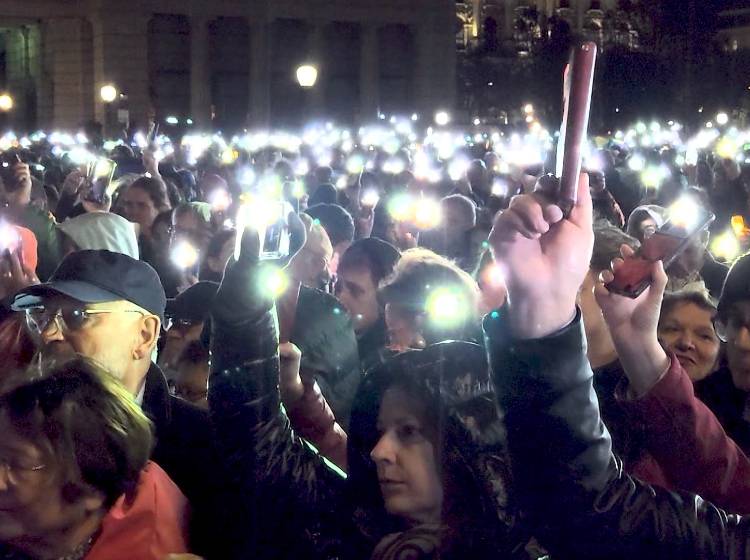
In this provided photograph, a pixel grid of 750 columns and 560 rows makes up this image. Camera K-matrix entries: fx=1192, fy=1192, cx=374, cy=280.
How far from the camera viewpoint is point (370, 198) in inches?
468

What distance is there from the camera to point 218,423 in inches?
116

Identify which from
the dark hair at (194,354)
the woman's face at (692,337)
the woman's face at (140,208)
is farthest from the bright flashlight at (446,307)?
the woman's face at (140,208)

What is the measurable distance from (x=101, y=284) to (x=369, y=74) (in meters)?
56.5

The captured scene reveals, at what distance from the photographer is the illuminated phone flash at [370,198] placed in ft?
38.8

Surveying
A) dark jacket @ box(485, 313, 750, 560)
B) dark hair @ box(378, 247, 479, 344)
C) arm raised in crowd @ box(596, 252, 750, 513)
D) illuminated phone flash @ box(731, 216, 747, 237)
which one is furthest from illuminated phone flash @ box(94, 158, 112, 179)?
dark jacket @ box(485, 313, 750, 560)

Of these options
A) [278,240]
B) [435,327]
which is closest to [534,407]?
[278,240]

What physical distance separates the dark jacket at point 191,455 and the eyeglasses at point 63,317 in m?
0.25

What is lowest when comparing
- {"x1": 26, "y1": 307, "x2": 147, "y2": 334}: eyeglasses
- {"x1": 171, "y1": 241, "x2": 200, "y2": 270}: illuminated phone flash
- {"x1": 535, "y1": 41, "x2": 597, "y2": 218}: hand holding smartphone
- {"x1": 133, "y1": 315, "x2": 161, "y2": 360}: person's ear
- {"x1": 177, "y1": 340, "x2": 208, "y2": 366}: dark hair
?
{"x1": 171, "y1": 241, "x2": 200, "y2": 270}: illuminated phone flash

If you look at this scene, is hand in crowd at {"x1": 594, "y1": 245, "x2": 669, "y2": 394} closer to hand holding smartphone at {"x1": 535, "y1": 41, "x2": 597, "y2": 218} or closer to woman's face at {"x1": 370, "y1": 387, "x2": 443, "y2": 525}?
hand holding smartphone at {"x1": 535, "y1": 41, "x2": 597, "y2": 218}

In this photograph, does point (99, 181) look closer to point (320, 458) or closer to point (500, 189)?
point (500, 189)

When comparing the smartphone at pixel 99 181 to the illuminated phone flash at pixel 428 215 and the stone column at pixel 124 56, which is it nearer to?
the illuminated phone flash at pixel 428 215

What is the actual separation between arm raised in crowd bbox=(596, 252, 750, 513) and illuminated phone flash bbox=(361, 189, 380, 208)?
30.0 feet

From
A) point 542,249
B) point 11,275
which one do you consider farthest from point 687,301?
point 11,275

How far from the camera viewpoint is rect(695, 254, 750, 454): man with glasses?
11.5ft
